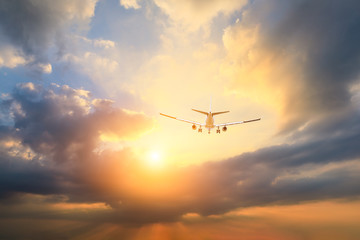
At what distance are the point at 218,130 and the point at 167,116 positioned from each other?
75.0 feet

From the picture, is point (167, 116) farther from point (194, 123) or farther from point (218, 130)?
point (218, 130)

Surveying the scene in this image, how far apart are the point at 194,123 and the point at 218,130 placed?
35.5 ft

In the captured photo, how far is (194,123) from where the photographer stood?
383 ft

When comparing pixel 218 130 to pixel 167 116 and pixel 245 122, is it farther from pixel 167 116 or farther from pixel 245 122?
pixel 167 116

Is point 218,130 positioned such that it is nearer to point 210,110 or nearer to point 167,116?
point 210,110

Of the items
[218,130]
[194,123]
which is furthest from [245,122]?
[194,123]

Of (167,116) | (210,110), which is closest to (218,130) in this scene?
(210,110)

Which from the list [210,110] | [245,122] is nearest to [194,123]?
[210,110]

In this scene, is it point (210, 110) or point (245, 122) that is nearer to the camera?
point (245, 122)

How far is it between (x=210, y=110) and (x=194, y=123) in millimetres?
9411

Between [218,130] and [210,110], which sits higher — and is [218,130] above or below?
below

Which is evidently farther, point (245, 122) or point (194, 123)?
point (194, 123)

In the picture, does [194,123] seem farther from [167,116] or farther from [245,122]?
[245,122]

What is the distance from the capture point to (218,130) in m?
115
